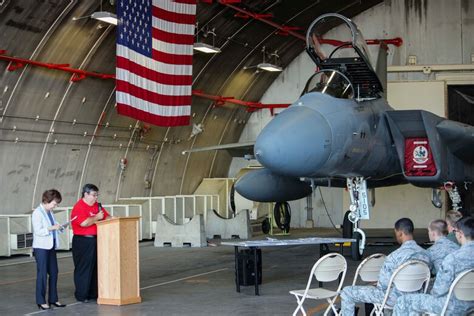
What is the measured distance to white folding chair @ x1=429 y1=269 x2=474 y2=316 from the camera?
223 inches

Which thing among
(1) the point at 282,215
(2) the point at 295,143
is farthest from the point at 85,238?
(1) the point at 282,215

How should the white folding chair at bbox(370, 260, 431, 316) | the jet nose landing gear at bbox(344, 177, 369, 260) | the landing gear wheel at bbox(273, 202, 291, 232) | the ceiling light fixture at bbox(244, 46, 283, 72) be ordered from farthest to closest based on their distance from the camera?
the ceiling light fixture at bbox(244, 46, 283, 72), the landing gear wheel at bbox(273, 202, 291, 232), the jet nose landing gear at bbox(344, 177, 369, 260), the white folding chair at bbox(370, 260, 431, 316)

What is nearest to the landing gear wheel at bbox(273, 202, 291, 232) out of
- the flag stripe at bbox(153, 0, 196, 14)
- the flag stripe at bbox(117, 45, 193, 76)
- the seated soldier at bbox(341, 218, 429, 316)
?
the flag stripe at bbox(117, 45, 193, 76)

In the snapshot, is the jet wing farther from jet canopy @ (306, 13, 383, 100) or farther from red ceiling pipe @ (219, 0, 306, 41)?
jet canopy @ (306, 13, 383, 100)

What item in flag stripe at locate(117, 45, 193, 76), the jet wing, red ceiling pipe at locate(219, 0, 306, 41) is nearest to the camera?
flag stripe at locate(117, 45, 193, 76)

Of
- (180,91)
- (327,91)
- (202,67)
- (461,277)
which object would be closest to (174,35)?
(180,91)

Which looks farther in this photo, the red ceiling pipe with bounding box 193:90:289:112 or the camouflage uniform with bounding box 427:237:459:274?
the red ceiling pipe with bounding box 193:90:289:112

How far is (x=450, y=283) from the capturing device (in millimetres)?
5891

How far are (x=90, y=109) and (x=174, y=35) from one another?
2.62m

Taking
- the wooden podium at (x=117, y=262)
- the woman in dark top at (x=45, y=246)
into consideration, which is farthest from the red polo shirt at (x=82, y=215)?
the woman in dark top at (x=45, y=246)

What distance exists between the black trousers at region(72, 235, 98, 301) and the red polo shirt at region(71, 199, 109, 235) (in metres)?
0.08

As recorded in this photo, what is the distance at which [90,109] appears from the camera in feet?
58.0

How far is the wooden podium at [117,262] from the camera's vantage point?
9.12 m

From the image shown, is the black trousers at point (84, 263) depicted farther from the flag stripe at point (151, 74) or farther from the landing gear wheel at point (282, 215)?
the landing gear wheel at point (282, 215)
